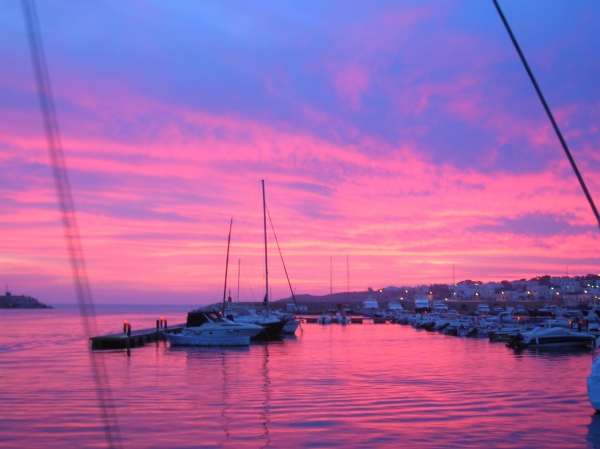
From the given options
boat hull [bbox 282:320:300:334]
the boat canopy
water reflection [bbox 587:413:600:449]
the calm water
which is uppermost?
the boat canopy

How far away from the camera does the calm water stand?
16156 mm

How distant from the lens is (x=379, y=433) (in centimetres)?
1652

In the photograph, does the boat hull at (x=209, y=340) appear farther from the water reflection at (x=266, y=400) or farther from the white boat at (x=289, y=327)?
the white boat at (x=289, y=327)

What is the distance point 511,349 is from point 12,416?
3425 cm

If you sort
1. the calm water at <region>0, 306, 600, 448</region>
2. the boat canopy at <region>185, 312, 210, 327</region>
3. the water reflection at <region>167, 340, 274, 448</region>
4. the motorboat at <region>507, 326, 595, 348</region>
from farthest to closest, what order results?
the boat canopy at <region>185, 312, 210, 327</region>
the motorboat at <region>507, 326, 595, 348</region>
the water reflection at <region>167, 340, 274, 448</region>
the calm water at <region>0, 306, 600, 448</region>

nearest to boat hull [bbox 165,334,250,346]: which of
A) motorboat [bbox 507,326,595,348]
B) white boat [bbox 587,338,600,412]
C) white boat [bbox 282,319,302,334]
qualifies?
white boat [bbox 282,319,302,334]

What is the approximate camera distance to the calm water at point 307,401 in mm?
16156

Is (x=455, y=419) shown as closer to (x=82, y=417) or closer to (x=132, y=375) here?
(x=82, y=417)

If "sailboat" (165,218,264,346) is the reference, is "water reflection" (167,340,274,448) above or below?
below

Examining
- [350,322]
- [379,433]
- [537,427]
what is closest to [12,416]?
[379,433]

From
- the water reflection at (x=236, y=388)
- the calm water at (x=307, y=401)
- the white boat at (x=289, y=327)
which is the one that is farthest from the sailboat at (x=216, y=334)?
the white boat at (x=289, y=327)

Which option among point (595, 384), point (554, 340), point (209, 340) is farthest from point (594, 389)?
point (209, 340)

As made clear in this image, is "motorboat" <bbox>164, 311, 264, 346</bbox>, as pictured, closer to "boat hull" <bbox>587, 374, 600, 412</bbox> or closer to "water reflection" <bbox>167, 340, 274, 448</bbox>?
"water reflection" <bbox>167, 340, 274, 448</bbox>

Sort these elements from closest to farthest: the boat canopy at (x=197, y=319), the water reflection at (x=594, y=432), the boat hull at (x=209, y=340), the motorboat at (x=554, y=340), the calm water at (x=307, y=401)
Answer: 1. the water reflection at (x=594, y=432)
2. the calm water at (x=307, y=401)
3. the motorboat at (x=554, y=340)
4. the boat hull at (x=209, y=340)
5. the boat canopy at (x=197, y=319)
